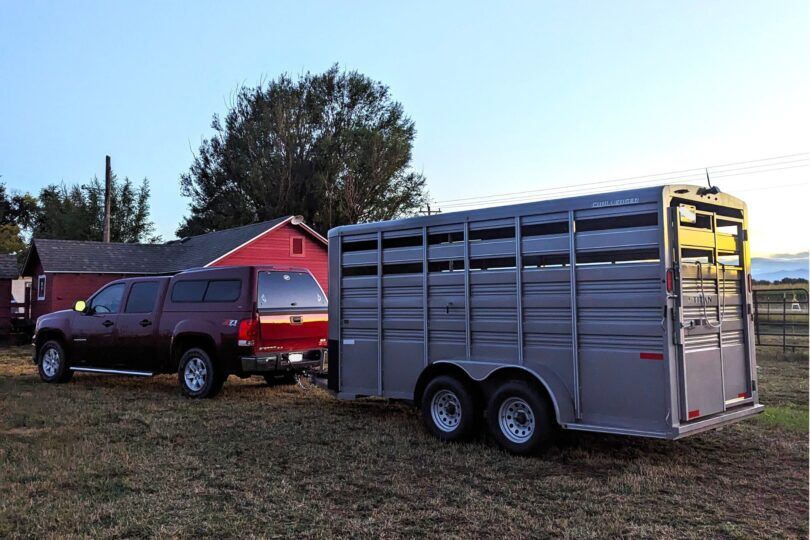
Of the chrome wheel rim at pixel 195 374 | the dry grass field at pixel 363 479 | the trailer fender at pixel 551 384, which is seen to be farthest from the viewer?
the chrome wheel rim at pixel 195 374

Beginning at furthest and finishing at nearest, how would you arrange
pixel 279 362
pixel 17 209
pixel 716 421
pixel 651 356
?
pixel 17 209, pixel 279 362, pixel 716 421, pixel 651 356

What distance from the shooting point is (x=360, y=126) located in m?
48.2

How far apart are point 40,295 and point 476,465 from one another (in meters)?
25.6

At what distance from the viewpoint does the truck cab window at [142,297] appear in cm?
1097

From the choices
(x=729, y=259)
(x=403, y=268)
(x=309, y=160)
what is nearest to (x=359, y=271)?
(x=403, y=268)

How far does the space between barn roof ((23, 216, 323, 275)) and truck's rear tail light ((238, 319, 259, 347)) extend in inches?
719

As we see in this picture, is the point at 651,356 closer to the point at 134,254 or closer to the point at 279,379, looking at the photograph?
the point at 279,379

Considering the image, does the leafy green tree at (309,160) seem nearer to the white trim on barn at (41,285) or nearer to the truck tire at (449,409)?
the white trim on barn at (41,285)

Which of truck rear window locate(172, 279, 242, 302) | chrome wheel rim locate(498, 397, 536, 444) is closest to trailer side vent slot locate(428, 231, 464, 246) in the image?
chrome wheel rim locate(498, 397, 536, 444)

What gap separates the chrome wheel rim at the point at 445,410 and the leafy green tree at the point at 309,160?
36.6 m

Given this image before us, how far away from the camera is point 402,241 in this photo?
765 centimetres

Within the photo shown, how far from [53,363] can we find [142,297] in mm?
2670

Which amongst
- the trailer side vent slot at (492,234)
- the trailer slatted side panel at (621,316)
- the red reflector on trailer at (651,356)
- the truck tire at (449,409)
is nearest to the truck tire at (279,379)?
the truck tire at (449,409)

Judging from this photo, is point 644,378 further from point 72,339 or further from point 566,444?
point 72,339
